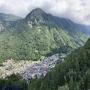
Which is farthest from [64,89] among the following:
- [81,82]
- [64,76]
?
[64,76]

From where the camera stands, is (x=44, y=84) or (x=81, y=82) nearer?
(x=81, y=82)

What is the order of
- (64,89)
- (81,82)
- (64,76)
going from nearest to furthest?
1. (64,89)
2. (81,82)
3. (64,76)

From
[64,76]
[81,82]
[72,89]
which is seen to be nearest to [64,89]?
[72,89]

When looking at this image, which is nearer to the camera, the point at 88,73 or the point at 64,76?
the point at 88,73

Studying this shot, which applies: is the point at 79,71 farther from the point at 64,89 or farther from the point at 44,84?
the point at 64,89

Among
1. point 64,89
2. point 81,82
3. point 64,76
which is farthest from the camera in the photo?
point 64,76

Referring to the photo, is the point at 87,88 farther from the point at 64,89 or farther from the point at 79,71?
the point at 79,71

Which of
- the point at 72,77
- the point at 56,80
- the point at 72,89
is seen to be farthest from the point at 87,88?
the point at 56,80
